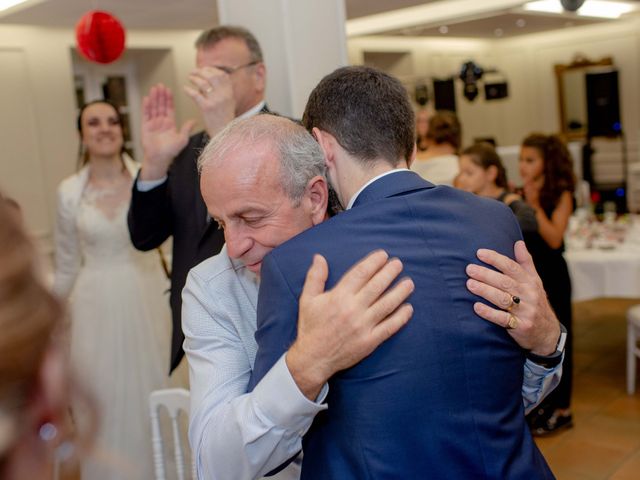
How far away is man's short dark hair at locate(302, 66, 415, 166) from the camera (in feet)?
4.39

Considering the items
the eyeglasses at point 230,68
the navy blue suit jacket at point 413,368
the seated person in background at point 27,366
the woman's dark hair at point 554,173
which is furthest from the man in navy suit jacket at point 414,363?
the woman's dark hair at point 554,173

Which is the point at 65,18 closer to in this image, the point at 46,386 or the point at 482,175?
the point at 482,175

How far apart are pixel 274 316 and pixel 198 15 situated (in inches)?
281

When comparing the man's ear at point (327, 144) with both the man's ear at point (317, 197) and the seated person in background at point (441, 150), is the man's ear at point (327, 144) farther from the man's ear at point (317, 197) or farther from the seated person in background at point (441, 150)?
the seated person in background at point (441, 150)

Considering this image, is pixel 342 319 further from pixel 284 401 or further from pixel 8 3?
pixel 8 3

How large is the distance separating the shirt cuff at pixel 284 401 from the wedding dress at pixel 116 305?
2.50 metres

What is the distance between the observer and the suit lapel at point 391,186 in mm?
1289

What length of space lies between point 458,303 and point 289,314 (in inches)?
10.7

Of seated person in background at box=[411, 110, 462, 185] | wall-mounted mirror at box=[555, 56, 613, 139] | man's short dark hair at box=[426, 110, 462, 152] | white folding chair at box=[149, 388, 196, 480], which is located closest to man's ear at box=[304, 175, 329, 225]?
white folding chair at box=[149, 388, 196, 480]

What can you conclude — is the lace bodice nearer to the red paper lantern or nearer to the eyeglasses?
the red paper lantern

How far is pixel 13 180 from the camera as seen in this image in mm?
7418

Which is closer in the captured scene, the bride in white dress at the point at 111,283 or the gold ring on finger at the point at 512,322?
the gold ring on finger at the point at 512,322

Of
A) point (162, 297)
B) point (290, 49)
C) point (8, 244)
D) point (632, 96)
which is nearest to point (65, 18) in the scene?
point (162, 297)

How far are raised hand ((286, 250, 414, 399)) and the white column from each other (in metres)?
1.60
